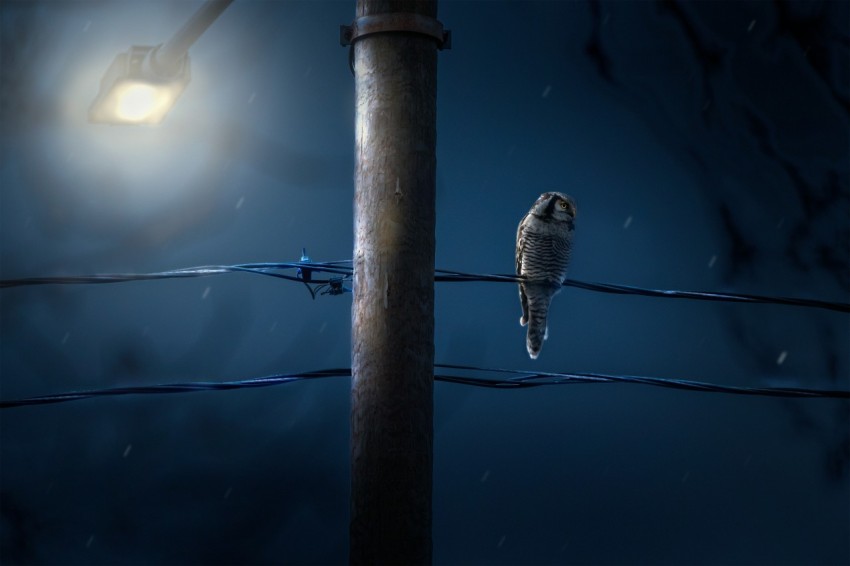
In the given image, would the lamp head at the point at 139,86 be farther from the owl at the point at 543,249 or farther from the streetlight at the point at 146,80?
the owl at the point at 543,249

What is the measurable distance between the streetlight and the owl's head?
2.16 m

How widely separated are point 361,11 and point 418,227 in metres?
0.65

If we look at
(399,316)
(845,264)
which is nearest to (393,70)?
(399,316)

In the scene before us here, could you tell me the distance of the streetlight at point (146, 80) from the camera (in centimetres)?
354

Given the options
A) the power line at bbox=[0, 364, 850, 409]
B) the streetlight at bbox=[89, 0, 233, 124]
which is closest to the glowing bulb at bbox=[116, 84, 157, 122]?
the streetlight at bbox=[89, 0, 233, 124]

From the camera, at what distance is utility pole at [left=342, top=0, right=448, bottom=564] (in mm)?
2361

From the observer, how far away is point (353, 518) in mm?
2400

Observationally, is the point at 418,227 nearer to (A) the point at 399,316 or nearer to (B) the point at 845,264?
(A) the point at 399,316

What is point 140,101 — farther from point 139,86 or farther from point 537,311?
point 537,311

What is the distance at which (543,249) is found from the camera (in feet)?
16.4

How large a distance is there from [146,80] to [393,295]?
1.77 meters

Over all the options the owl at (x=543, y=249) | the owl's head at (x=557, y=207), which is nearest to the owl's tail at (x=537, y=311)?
the owl at (x=543, y=249)

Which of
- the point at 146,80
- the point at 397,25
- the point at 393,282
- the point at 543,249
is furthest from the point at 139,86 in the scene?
the point at 543,249

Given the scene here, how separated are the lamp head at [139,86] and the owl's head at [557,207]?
2.16 metres
